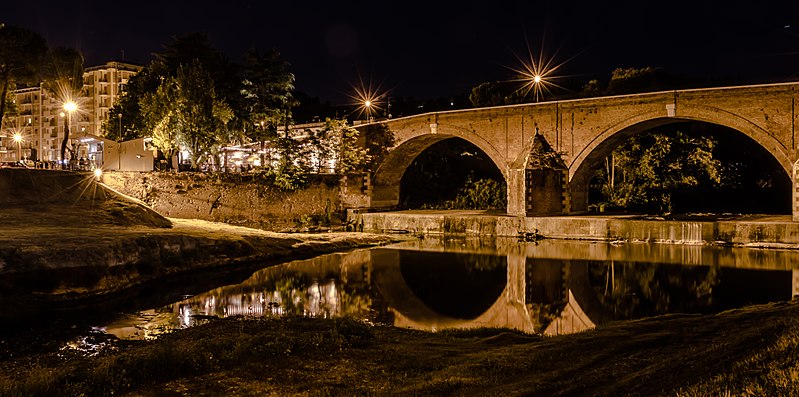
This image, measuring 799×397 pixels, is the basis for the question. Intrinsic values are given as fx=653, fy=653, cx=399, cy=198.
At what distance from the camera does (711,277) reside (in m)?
21.9

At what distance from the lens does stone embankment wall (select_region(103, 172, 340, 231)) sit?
1496 inches

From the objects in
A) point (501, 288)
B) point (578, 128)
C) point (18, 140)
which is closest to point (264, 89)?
point (578, 128)

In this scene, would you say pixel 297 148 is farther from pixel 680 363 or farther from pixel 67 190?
pixel 680 363

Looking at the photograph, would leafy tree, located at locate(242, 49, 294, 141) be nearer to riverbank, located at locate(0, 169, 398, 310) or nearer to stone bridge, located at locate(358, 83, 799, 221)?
stone bridge, located at locate(358, 83, 799, 221)

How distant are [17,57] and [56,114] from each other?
54.0m

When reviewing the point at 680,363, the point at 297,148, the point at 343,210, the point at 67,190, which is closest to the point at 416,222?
the point at 343,210

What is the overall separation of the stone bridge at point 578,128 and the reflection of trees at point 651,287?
8.85 meters

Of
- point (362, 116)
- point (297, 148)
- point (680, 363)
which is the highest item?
point (362, 116)

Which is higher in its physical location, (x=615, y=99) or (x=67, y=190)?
(x=615, y=99)

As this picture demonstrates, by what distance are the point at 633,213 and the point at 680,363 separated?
3073 cm

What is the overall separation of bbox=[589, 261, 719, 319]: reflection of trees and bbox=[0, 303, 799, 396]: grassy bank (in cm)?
616

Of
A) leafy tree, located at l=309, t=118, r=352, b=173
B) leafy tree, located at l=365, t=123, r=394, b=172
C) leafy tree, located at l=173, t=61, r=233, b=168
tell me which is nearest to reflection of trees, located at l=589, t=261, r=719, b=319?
leafy tree, located at l=365, t=123, r=394, b=172

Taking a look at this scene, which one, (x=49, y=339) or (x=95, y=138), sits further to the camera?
(x=95, y=138)

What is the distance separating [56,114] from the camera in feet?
283
